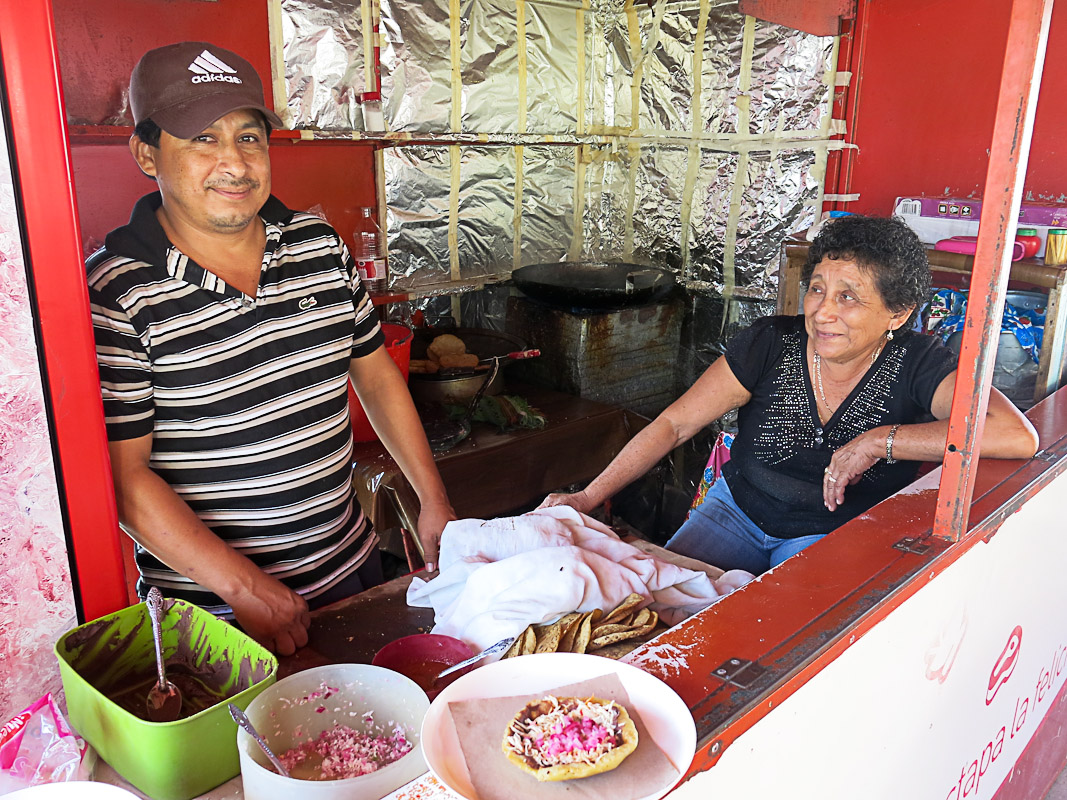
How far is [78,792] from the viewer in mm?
733

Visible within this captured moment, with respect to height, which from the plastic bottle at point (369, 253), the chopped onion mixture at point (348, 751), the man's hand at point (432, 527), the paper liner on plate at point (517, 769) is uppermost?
the plastic bottle at point (369, 253)

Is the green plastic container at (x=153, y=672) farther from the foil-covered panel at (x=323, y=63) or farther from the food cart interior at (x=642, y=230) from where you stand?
the foil-covered panel at (x=323, y=63)

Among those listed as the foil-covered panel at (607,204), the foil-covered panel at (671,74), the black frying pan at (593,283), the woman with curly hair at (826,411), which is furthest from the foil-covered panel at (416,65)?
the woman with curly hair at (826,411)

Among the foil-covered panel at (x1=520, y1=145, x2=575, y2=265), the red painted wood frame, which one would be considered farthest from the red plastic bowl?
the foil-covered panel at (x1=520, y1=145, x2=575, y2=265)

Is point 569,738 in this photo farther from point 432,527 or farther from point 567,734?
point 432,527

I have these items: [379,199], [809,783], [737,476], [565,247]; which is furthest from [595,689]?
[565,247]

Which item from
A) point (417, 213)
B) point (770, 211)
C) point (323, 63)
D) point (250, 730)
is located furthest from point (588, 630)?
point (770, 211)

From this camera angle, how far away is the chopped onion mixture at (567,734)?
2.69ft

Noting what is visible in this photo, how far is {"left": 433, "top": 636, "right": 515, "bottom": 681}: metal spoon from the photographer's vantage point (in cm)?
114

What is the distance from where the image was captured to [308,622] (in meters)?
1.42

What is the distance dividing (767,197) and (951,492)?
287 cm

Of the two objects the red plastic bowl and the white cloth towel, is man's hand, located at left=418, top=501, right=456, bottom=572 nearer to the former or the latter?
the white cloth towel

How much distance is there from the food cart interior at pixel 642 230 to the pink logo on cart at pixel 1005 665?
0.06m

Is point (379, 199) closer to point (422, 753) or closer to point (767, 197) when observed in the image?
point (767, 197)
